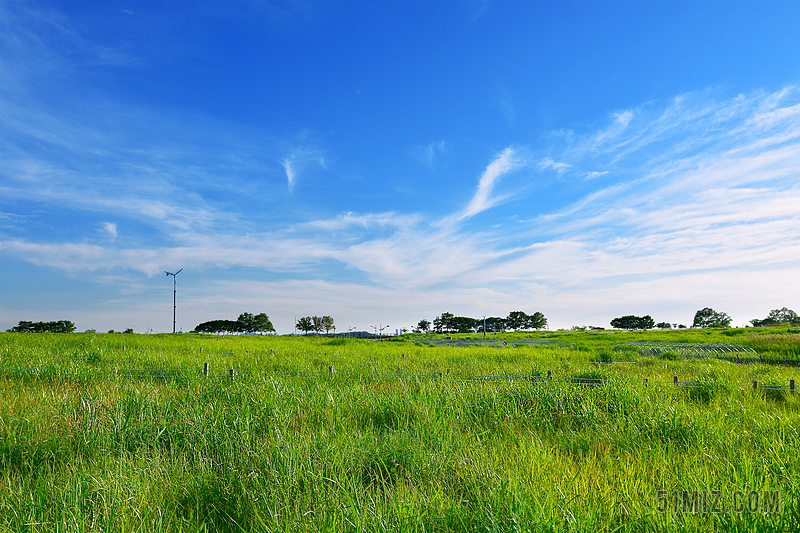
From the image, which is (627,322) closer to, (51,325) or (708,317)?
(708,317)

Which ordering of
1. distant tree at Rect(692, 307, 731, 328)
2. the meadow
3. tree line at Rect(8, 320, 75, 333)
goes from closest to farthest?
the meadow
tree line at Rect(8, 320, 75, 333)
distant tree at Rect(692, 307, 731, 328)

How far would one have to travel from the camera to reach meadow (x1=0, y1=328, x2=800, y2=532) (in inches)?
122

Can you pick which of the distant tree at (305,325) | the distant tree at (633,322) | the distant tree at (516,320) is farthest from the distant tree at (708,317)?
the distant tree at (305,325)

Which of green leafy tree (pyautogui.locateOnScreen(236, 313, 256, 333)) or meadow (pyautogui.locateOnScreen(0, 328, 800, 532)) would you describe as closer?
meadow (pyautogui.locateOnScreen(0, 328, 800, 532))

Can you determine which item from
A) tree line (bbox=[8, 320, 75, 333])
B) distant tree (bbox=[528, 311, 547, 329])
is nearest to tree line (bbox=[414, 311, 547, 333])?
distant tree (bbox=[528, 311, 547, 329])

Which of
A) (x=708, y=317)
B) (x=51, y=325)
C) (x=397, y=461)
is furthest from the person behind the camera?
(x=708, y=317)

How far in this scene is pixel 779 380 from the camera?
1084 cm

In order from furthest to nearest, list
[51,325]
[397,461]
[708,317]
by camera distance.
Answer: [708,317] → [51,325] → [397,461]

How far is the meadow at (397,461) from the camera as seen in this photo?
310 cm

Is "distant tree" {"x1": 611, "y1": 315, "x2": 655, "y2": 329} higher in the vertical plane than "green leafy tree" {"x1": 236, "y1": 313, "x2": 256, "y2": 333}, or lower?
lower

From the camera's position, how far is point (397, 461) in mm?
4172

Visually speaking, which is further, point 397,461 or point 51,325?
point 51,325

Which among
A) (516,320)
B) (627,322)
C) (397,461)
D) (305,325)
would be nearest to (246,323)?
(305,325)

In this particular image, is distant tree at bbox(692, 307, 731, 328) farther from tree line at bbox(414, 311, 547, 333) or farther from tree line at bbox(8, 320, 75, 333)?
tree line at bbox(8, 320, 75, 333)
